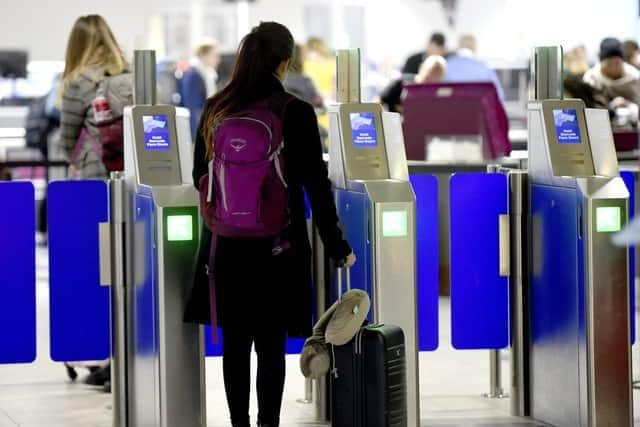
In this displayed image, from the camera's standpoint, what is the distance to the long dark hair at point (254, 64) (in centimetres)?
434

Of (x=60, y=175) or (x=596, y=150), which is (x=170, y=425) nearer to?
(x=596, y=150)

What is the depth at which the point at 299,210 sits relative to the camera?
4410 mm

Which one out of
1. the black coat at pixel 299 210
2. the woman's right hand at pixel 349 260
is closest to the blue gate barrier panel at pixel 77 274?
the black coat at pixel 299 210

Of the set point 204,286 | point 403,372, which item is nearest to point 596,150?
point 403,372

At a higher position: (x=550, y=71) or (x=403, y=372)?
(x=550, y=71)

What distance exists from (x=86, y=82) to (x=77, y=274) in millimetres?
1098

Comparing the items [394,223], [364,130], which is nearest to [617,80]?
[364,130]

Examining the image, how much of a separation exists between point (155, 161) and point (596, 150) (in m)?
1.49

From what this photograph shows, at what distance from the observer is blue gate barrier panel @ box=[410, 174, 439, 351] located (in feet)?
16.8

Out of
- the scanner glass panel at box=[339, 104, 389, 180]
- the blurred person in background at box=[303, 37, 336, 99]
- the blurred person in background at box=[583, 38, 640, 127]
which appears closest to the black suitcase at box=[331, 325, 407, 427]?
the scanner glass panel at box=[339, 104, 389, 180]

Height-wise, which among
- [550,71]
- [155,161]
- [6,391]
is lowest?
[6,391]

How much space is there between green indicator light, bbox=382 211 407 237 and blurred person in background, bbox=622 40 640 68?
7454 millimetres

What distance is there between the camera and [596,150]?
4.84 metres

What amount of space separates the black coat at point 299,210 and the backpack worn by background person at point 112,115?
1228 mm
